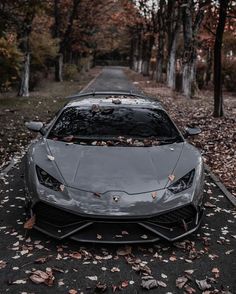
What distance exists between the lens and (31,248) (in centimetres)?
518

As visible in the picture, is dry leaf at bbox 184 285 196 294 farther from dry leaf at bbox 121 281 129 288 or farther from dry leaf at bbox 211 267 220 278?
dry leaf at bbox 121 281 129 288

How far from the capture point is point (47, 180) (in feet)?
17.8

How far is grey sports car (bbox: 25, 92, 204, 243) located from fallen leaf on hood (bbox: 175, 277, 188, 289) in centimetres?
59

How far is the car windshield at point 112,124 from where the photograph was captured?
6.68 meters

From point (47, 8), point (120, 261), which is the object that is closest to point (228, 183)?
point (120, 261)

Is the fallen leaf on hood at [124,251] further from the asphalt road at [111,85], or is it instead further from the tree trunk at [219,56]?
the asphalt road at [111,85]

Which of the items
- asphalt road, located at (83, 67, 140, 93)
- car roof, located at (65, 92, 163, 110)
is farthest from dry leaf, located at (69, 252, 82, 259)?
asphalt road, located at (83, 67, 140, 93)

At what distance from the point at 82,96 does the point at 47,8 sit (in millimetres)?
5687

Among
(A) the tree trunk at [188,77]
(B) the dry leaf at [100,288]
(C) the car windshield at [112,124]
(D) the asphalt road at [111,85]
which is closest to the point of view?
(B) the dry leaf at [100,288]

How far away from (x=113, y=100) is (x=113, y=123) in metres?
0.72

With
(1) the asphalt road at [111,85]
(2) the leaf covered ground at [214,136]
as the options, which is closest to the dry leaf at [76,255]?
(2) the leaf covered ground at [214,136]

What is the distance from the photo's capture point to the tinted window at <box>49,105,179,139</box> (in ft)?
22.1

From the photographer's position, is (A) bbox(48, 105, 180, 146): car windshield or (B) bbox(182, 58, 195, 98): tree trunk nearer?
(A) bbox(48, 105, 180, 146): car windshield

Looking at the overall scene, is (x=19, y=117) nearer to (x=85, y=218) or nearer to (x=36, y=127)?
(x=36, y=127)
